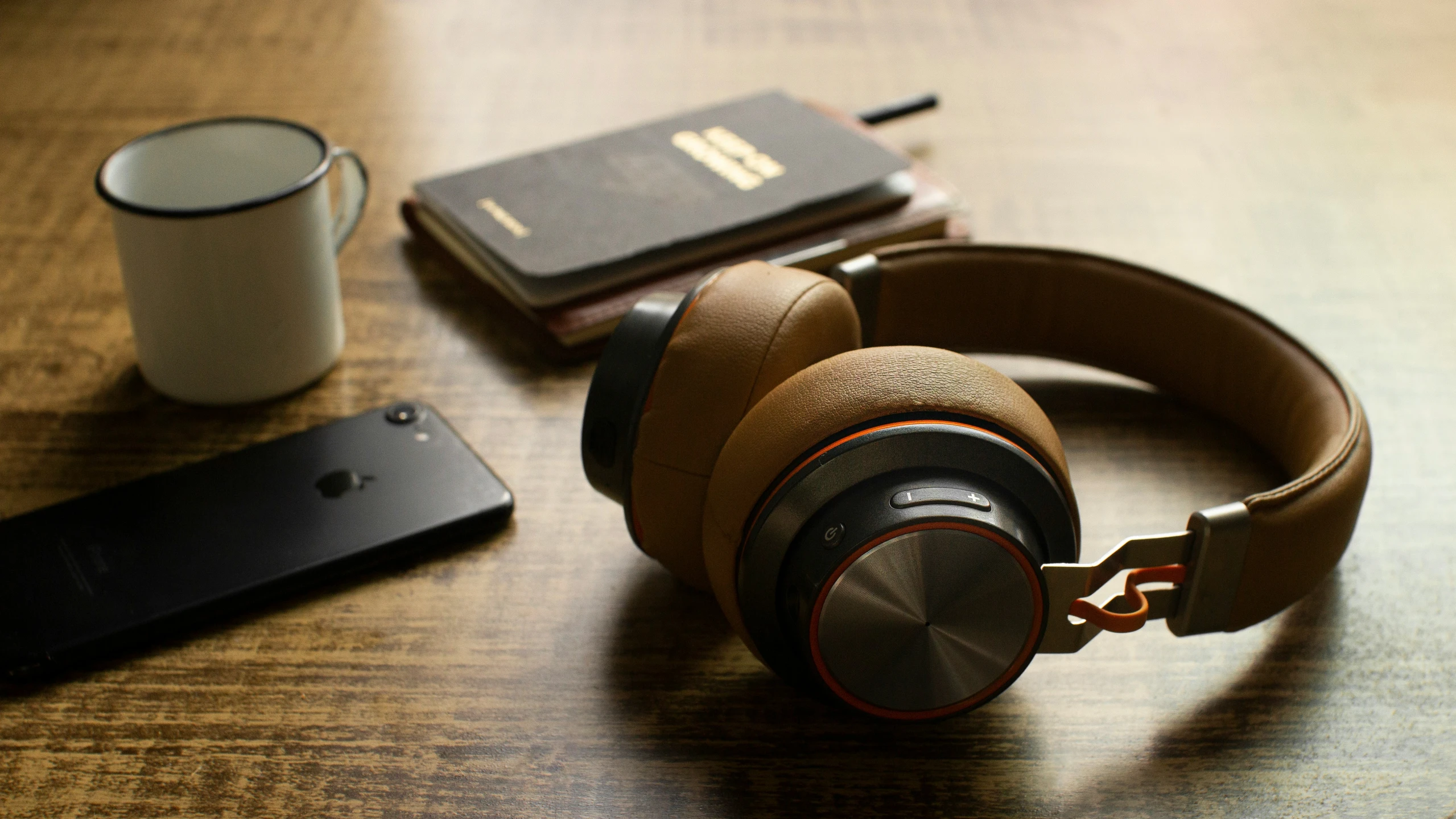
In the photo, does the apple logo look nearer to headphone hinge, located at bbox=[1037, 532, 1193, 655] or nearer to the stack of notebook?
the stack of notebook

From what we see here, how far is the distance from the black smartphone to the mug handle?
13cm

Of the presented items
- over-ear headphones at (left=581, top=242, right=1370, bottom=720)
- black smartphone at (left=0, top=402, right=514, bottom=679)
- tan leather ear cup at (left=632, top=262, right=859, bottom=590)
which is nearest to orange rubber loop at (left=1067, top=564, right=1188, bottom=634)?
over-ear headphones at (left=581, top=242, right=1370, bottom=720)

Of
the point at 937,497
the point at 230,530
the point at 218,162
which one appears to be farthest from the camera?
the point at 218,162

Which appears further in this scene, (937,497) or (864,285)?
(864,285)

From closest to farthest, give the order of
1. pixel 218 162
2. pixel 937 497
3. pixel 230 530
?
pixel 937 497
pixel 230 530
pixel 218 162

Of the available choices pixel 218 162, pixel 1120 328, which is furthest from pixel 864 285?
pixel 218 162

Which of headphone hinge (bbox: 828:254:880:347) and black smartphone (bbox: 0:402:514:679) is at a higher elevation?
headphone hinge (bbox: 828:254:880:347)

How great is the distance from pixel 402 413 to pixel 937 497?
0.34 metres

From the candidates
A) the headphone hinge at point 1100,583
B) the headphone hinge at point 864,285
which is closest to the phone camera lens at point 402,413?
the headphone hinge at point 864,285

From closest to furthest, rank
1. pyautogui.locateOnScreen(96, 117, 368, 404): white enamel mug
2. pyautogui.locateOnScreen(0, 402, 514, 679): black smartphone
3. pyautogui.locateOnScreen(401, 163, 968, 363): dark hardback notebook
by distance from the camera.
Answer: pyautogui.locateOnScreen(0, 402, 514, 679): black smartphone, pyautogui.locateOnScreen(96, 117, 368, 404): white enamel mug, pyautogui.locateOnScreen(401, 163, 968, 363): dark hardback notebook

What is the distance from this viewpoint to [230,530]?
57 centimetres

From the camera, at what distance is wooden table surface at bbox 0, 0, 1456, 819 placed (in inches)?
18.6

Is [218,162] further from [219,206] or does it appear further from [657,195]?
[657,195]

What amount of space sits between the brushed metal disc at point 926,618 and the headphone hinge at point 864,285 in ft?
0.71
